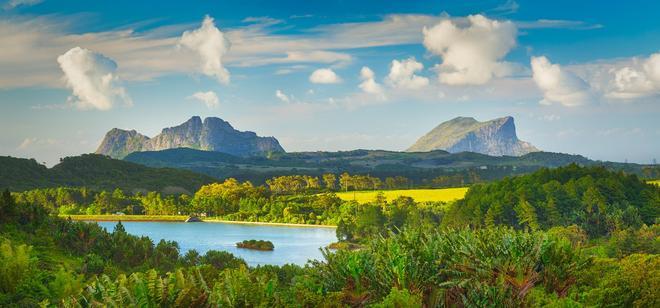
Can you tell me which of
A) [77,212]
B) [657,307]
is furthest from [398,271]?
[77,212]

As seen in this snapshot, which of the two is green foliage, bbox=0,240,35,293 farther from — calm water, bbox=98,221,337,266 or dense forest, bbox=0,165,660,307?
calm water, bbox=98,221,337,266

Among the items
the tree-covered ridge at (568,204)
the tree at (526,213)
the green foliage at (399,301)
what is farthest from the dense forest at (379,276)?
the tree-covered ridge at (568,204)

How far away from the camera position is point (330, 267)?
19406 millimetres

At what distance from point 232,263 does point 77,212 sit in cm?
8252

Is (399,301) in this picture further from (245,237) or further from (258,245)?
(245,237)

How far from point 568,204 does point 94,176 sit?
122 m

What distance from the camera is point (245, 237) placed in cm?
9100

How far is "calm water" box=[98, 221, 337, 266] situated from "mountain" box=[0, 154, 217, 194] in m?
46.0

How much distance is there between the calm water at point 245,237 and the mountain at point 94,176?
4598cm

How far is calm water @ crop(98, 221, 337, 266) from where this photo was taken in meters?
70.7

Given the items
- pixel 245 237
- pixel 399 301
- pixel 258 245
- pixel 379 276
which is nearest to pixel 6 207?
pixel 379 276

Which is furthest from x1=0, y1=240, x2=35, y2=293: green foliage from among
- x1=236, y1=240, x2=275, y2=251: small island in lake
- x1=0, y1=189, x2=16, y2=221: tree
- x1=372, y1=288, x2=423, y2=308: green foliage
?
x1=236, y1=240, x2=275, y2=251: small island in lake

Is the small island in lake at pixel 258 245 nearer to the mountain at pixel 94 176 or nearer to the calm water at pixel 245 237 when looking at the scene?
the calm water at pixel 245 237

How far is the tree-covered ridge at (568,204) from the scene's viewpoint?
72975mm
